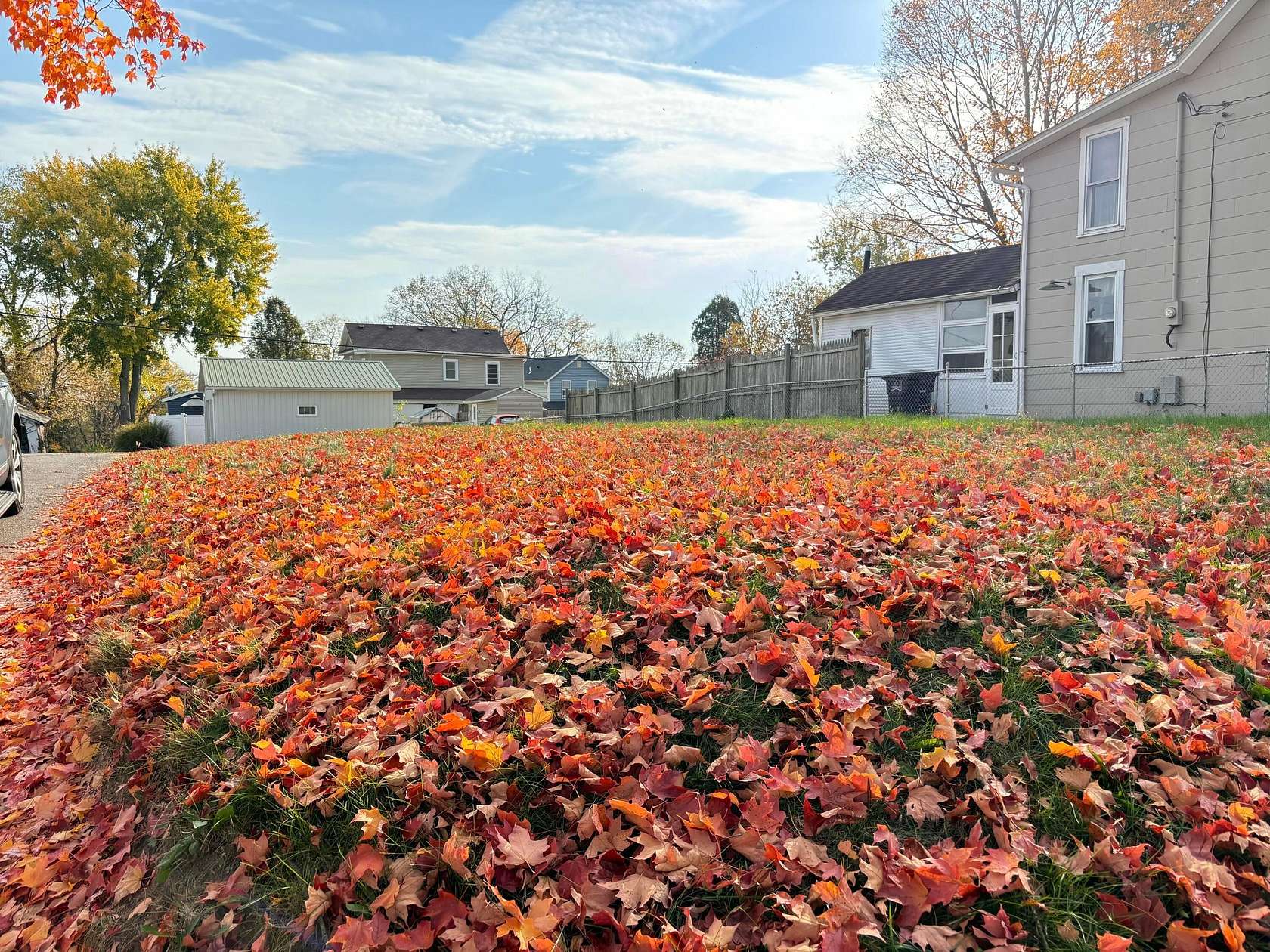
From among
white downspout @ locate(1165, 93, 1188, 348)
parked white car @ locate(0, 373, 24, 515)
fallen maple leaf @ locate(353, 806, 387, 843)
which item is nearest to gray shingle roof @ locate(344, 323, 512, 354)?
parked white car @ locate(0, 373, 24, 515)

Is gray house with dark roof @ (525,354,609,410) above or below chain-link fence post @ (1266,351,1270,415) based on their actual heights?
above

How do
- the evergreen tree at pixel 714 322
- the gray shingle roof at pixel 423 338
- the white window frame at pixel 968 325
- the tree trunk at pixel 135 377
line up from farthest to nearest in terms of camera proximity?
the evergreen tree at pixel 714 322, the gray shingle roof at pixel 423 338, the tree trunk at pixel 135 377, the white window frame at pixel 968 325

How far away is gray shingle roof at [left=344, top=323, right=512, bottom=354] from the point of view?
4225 cm

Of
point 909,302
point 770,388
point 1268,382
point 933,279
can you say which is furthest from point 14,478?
point 933,279

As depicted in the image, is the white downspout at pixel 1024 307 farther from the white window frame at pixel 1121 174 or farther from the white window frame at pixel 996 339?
the white window frame at pixel 996 339

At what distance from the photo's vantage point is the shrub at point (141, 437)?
29.6 m

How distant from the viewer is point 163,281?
3975 centimetres

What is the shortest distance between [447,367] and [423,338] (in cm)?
206

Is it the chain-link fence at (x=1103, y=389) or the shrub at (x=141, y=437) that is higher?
the chain-link fence at (x=1103, y=389)

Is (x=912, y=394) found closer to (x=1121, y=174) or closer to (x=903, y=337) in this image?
(x=903, y=337)

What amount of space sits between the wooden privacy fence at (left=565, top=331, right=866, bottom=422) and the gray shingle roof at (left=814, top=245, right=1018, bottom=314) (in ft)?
16.8

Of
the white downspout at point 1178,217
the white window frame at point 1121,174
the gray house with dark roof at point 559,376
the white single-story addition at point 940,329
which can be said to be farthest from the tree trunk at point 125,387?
the white downspout at point 1178,217

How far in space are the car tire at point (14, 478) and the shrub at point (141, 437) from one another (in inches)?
928

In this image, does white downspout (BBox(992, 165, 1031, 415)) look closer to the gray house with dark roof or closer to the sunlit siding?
the sunlit siding
